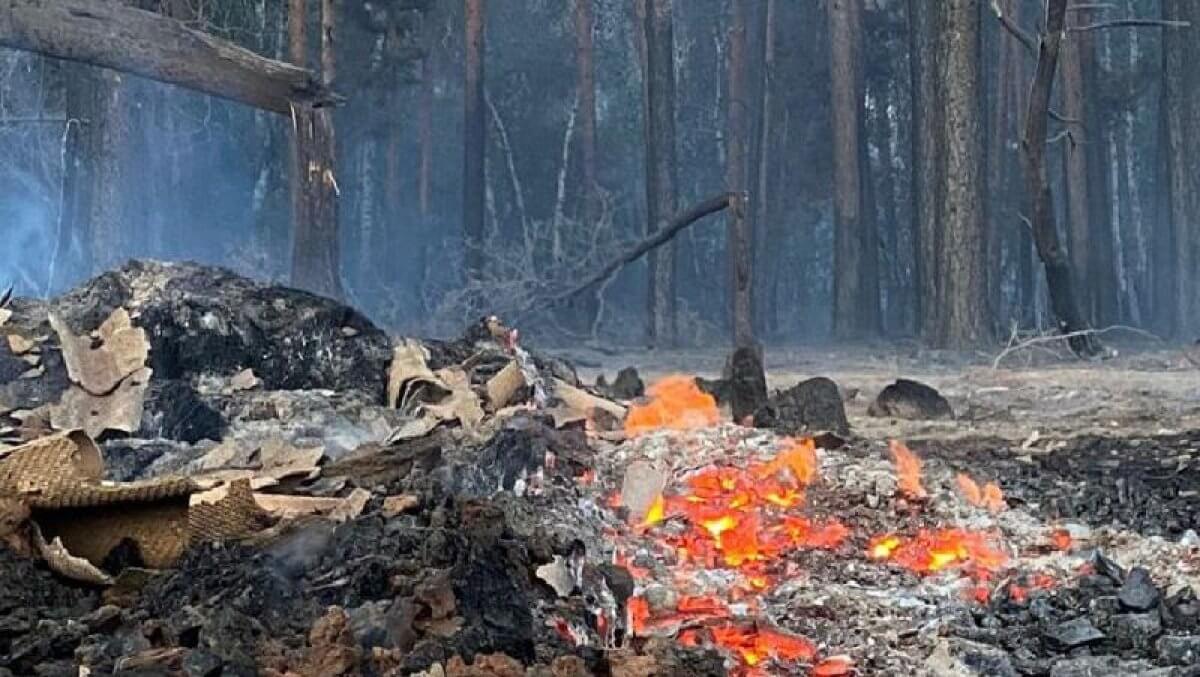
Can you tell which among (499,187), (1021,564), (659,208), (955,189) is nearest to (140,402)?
(1021,564)

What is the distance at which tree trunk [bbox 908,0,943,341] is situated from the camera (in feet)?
54.7

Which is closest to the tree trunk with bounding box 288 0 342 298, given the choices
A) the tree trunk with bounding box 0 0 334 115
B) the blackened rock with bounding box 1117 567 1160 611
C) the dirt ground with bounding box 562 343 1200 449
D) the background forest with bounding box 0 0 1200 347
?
the background forest with bounding box 0 0 1200 347

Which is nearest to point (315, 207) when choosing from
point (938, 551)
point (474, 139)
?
point (474, 139)

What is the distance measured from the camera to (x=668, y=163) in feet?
75.7

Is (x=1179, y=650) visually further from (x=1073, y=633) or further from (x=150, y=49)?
(x=150, y=49)

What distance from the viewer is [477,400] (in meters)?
9.10

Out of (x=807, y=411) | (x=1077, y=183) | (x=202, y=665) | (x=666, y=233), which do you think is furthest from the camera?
(x=1077, y=183)

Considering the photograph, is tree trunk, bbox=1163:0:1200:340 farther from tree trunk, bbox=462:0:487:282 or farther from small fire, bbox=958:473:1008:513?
small fire, bbox=958:473:1008:513

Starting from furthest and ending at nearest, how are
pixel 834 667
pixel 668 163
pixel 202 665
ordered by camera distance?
pixel 668 163 → pixel 834 667 → pixel 202 665

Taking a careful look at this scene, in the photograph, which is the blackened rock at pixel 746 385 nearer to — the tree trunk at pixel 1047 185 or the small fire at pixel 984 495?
the small fire at pixel 984 495

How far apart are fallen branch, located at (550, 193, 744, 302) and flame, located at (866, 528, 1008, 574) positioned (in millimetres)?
8697

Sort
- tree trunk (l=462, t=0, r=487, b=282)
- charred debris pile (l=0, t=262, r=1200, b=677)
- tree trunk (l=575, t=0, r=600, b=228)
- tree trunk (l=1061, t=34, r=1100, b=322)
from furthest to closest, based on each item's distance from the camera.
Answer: tree trunk (l=575, t=0, r=600, b=228)
tree trunk (l=462, t=0, r=487, b=282)
tree trunk (l=1061, t=34, r=1100, b=322)
charred debris pile (l=0, t=262, r=1200, b=677)

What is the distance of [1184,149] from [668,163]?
24.8 feet

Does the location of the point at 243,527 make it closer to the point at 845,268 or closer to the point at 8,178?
the point at 845,268
